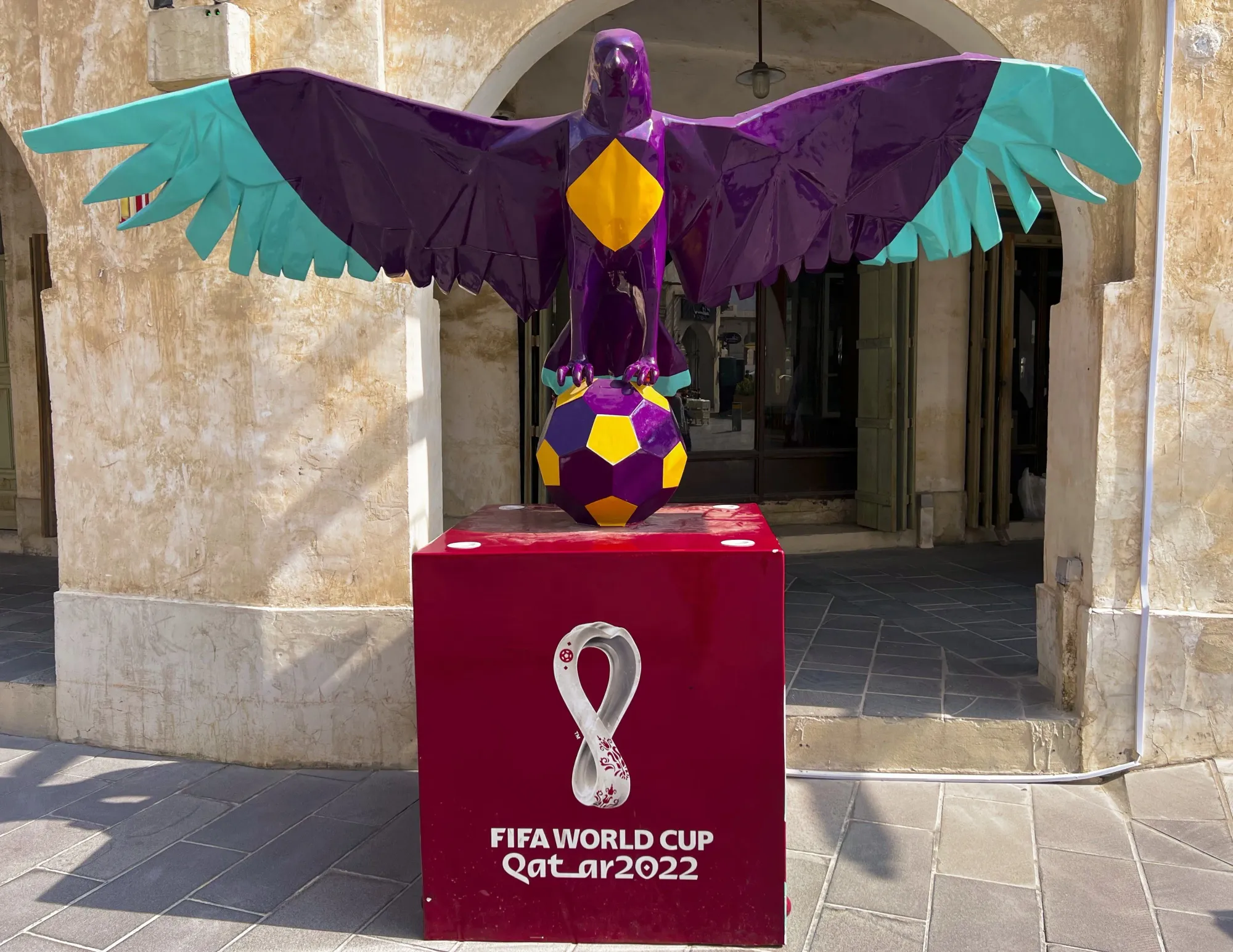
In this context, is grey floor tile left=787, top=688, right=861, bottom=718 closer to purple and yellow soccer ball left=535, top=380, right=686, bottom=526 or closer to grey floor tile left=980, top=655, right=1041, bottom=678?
grey floor tile left=980, top=655, right=1041, bottom=678

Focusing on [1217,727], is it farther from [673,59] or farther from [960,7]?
[673,59]

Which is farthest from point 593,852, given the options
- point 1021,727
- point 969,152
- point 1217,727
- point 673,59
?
point 673,59

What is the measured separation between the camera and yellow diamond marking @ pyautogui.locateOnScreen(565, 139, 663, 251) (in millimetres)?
2312

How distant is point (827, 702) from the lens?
367cm

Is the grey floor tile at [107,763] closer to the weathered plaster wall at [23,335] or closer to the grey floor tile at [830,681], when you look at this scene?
the grey floor tile at [830,681]

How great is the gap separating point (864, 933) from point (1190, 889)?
3.37 feet

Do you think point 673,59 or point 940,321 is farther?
point 940,321

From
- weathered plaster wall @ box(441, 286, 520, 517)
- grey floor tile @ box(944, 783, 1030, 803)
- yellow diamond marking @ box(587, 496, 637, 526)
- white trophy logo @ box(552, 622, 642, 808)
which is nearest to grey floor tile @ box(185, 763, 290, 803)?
white trophy logo @ box(552, 622, 642, 808)

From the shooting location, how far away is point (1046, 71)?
2.27 m

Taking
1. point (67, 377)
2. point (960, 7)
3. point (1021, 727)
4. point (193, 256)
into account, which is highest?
point (960, 7)

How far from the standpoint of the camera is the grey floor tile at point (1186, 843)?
2.85m

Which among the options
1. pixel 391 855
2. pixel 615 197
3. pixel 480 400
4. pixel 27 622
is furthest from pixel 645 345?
pixel 27 622

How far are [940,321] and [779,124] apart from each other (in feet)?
16.7

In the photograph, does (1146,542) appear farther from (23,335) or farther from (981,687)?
(23,335)
